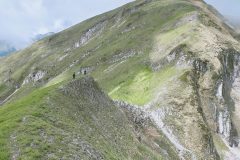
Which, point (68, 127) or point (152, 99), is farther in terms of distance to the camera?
point (152, 99)

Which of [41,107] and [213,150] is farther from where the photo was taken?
[213,150]

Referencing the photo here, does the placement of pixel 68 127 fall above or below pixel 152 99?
above

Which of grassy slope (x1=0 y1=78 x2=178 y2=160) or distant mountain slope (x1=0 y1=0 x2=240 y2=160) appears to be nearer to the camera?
grassy slope (x1=0 y1=78 x2=178 y2=160)

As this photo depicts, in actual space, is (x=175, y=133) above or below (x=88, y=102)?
below

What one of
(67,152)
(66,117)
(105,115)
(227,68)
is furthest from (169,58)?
(67,152)

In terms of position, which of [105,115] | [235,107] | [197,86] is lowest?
[235,107]

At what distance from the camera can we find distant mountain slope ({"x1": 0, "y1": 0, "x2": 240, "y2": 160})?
4200cm

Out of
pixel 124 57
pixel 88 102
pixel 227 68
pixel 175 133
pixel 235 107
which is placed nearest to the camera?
pixel 88 102

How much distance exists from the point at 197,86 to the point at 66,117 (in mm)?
67896

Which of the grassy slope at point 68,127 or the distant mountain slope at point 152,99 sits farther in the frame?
the distant mountain slope at point 152,99

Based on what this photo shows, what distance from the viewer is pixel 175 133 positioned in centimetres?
8644

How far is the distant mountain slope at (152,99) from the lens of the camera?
138 ft

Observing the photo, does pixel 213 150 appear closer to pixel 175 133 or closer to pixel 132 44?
pixel 175 133

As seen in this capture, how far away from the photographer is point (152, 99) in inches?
4003
